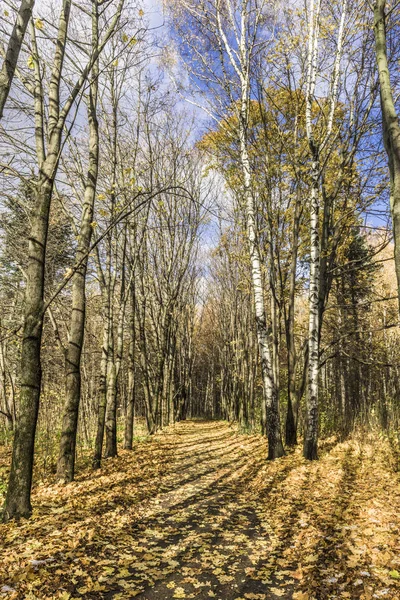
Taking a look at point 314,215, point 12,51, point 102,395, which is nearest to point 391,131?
point 12,51

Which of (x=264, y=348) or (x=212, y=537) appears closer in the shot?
(x=212, y=537)

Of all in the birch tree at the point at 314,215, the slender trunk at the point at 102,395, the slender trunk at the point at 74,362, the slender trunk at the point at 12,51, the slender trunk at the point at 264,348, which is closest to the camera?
the slender trunk at the point at 12,51

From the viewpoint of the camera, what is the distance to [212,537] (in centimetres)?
434

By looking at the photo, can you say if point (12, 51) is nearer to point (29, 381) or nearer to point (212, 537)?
point (29, 381)

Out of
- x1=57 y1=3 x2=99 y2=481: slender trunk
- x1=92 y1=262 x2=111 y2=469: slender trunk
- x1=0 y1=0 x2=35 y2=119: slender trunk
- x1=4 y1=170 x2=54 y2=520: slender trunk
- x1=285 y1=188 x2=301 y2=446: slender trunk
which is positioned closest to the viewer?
x1=0 y1=0 x2=35 y2=119: slender trunk

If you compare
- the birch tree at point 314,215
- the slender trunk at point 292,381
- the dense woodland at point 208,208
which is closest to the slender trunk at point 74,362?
the dense woodland at point 208,208

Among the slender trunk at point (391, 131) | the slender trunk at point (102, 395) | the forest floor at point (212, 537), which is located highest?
the slender trunk at point (391, 131)

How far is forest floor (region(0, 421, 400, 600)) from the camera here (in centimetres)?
316

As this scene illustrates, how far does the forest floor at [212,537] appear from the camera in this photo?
3.16 metres

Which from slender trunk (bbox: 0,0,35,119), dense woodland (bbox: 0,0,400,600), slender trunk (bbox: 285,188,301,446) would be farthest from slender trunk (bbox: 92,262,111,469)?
slender trunk (bbox: 0,0,35,119)

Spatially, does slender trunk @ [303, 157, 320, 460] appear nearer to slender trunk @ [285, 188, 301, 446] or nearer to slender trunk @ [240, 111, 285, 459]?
slender trunk @ [240, 111, 285, 459]

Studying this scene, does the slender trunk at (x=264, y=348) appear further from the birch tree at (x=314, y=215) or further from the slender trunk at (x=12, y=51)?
the slender trunk at (x=12, y=51)

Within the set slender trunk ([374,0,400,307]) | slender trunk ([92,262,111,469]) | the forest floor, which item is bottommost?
the forest floor

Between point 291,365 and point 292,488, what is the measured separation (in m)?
4.51
